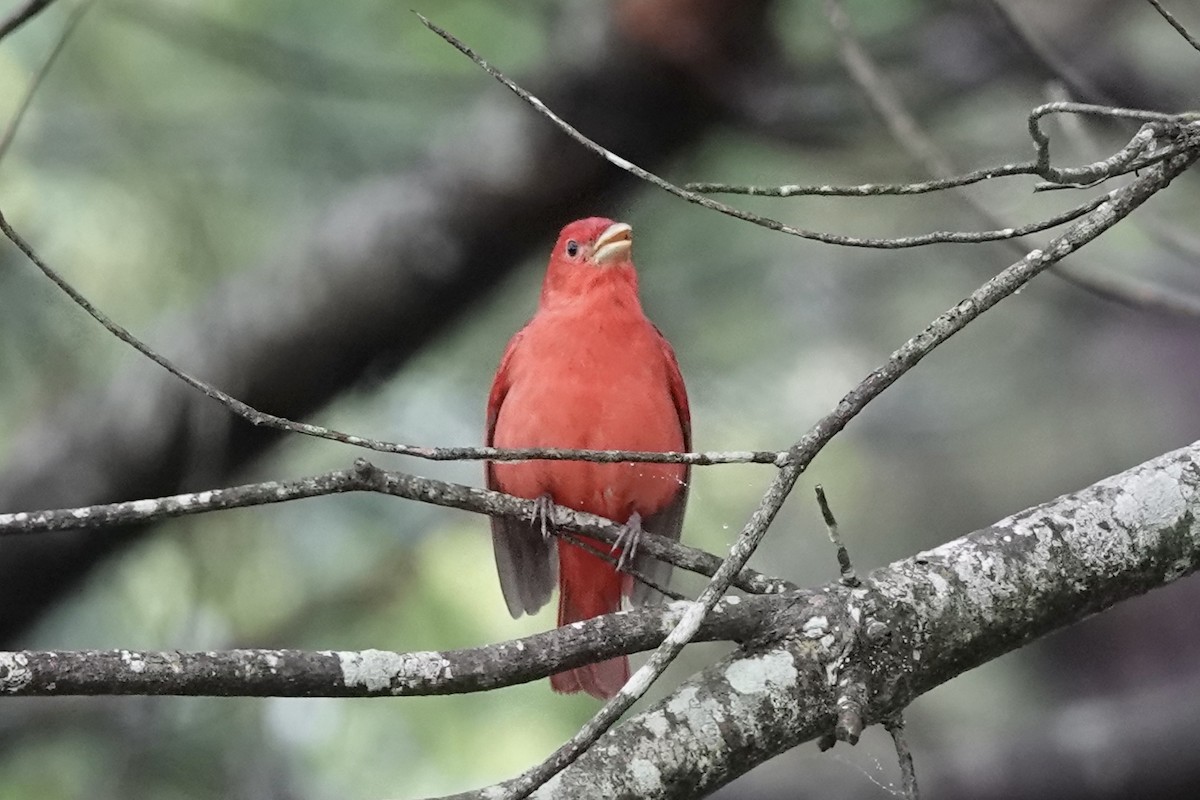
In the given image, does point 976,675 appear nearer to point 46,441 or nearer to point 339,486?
point 46,441

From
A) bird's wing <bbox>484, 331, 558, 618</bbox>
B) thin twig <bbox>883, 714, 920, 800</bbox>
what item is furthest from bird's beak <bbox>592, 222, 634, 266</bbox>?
thin twig <bbox>883, 714, 920, 800</bbox>

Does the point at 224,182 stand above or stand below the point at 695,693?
above

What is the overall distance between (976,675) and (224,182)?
338cm

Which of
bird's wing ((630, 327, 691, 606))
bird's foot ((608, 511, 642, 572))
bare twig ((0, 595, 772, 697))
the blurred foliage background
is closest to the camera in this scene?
bare twig ((0, 595, 772, 697))

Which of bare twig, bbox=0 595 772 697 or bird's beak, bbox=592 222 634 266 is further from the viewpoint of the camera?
bird's beak, bbox=592 222 634 266

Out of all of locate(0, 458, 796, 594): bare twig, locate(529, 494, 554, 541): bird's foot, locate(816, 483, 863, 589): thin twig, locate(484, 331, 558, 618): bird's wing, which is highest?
locate(484, 331, 558, 618): bird's wing

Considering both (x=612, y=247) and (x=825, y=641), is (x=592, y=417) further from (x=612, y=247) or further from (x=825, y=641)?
(x=825, y=641)

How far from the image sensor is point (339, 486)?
2.03 meters

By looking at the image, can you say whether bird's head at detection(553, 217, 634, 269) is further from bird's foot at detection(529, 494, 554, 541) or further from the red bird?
bird's foot at detection(529, 494, 554, 541)

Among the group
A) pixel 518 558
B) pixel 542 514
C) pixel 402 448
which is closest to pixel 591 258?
pixel 518 558

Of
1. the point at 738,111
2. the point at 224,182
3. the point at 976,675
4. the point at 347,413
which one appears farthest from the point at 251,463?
the point at 976,675

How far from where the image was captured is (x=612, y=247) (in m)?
4.14

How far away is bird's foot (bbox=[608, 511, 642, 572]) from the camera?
281 cm

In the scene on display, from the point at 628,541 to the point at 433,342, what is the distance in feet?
7.26
